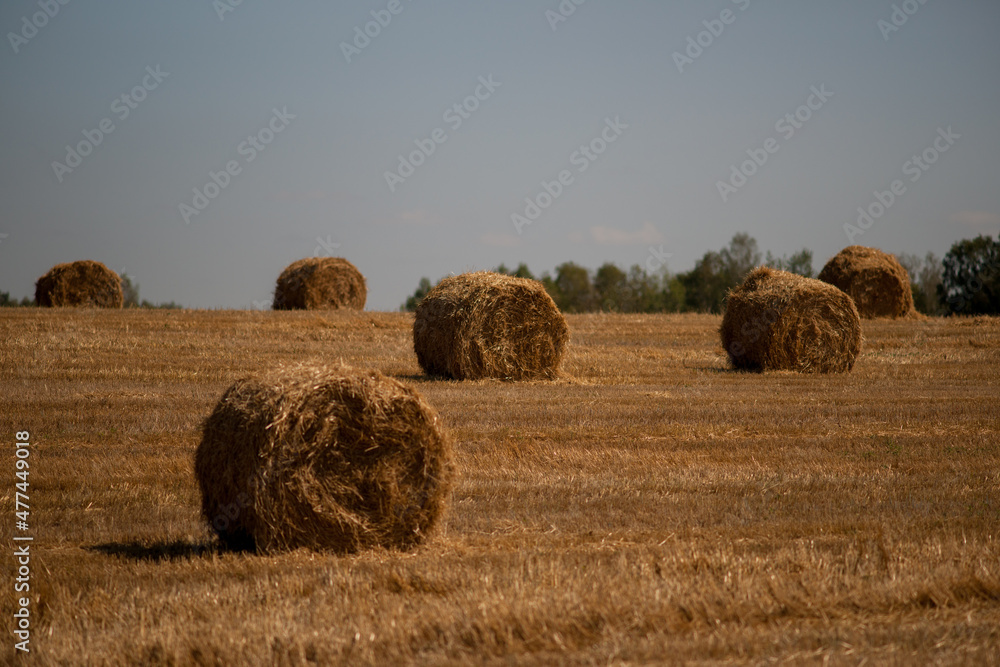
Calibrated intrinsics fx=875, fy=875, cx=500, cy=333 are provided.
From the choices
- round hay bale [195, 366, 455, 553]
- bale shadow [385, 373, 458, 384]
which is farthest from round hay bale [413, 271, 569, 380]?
round hay bale [195, 366, 455, 553]

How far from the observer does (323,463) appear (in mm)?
6891

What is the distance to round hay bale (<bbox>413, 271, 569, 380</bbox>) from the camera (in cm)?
1642

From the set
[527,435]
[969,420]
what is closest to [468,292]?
[527,435]

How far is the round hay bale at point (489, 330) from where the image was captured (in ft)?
53.9

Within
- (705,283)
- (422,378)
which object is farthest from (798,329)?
(705,283)

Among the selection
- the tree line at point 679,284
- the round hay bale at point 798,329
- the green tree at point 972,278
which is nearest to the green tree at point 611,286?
the tree line at point 679,284

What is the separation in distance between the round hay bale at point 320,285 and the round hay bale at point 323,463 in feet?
67.8

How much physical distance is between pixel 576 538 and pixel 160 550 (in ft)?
10.7

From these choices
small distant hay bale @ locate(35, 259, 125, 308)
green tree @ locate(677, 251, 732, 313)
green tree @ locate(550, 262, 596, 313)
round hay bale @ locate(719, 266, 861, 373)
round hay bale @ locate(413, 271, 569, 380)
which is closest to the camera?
round hay bale @ locate(413, 271, 569, 380)

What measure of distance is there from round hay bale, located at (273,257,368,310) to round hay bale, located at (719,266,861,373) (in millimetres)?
13552

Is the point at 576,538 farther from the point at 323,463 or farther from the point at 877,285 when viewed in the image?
the point at 877,285

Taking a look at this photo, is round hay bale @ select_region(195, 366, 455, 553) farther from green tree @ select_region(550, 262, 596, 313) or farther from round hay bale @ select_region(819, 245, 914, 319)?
green tree @ select_region(550, 262, 596, 313)

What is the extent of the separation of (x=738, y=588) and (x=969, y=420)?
8288 mm

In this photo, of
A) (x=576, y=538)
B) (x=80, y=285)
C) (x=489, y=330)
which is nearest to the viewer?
(x=576, y=538)
